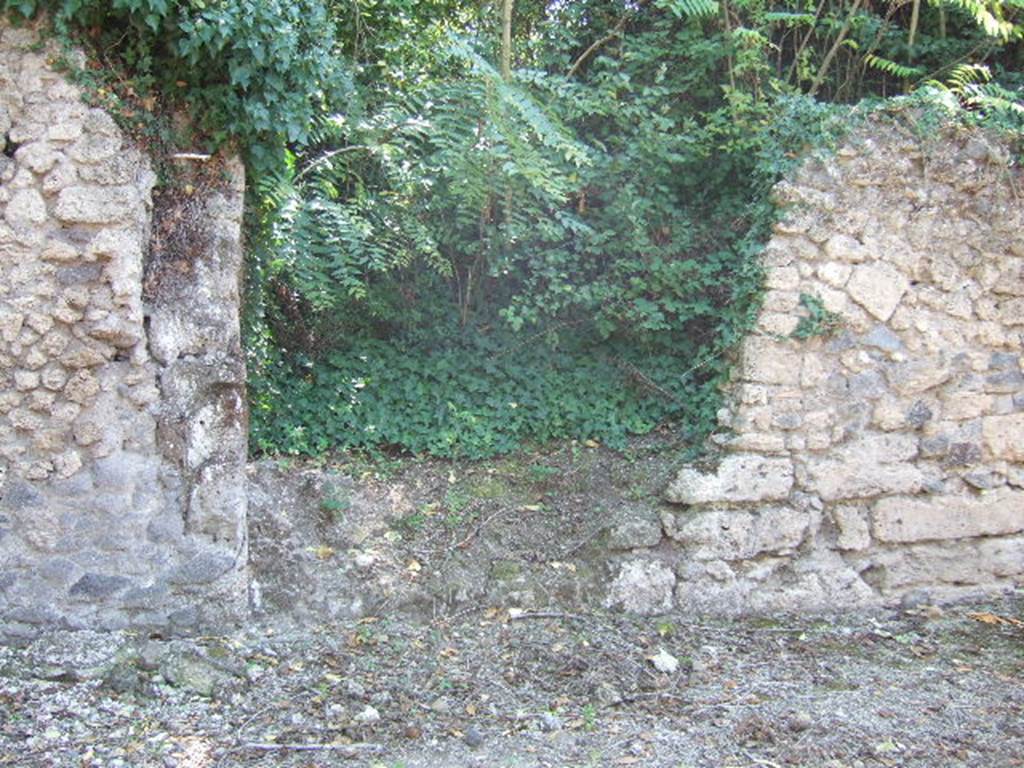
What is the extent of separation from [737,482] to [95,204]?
321 centimetres

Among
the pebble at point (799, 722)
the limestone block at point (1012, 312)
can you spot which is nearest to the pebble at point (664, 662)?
the pebble at point (799, 722)

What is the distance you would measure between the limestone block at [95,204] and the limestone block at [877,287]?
3411mm

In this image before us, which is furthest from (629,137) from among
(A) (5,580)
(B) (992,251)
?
(A) (5,580)

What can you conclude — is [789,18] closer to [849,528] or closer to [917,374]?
[917,374]

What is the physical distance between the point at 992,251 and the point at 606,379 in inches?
83.0

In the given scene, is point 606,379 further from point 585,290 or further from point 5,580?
point 5,580

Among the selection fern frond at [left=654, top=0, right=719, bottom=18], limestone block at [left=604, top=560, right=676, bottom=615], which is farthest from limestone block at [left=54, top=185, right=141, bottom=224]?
fern frond at [left=654, top=0, right=719, bottom=18]

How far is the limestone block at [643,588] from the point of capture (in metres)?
4.72

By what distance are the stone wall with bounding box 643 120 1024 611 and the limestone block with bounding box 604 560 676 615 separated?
25mm

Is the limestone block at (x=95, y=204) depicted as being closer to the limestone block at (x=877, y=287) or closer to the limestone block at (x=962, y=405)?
the limestone block at (x=877, y=287)

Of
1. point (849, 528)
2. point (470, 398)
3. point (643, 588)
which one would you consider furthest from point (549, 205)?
point (849, 528)

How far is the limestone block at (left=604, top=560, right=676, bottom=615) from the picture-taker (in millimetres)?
4719

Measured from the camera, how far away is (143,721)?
3578 millimetres

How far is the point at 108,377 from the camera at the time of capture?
3.94m
